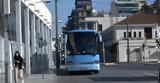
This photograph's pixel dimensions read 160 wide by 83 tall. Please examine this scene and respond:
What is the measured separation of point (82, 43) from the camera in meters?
44.3

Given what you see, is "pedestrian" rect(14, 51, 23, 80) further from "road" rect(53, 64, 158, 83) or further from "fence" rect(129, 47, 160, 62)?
"fence" rect(129, 47, 160, 62)

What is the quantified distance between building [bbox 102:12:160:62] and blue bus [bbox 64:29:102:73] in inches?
2740

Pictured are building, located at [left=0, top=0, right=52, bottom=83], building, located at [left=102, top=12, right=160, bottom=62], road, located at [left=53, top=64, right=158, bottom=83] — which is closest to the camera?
building, located at [left=0, top=0, right=52, bottom=83]

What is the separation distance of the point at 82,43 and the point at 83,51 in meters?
0.66

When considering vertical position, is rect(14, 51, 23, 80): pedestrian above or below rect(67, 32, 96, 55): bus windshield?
below

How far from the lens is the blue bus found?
4406 cm

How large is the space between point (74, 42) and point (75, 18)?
506 ft

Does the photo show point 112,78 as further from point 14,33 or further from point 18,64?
point 18,64

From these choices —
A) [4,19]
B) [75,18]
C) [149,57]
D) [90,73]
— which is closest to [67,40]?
[90,73]

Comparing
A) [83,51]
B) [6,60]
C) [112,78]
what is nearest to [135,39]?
[83,51]

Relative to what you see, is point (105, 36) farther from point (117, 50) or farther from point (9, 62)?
point (9, 62)

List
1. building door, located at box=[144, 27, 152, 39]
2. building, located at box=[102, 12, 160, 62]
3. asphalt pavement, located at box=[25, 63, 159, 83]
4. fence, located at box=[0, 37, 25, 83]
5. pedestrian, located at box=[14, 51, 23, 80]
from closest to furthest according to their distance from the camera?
fence, located at box=[0, 37, 25, 83] → pedestrian, located at box=[14, 51, 23, 80] → asphalt pavement, located at box=[25, 63, 159, 83] → building, located at box=[102, 12, 160, 62] → building door, located at box=[144, 27, 152, 39]

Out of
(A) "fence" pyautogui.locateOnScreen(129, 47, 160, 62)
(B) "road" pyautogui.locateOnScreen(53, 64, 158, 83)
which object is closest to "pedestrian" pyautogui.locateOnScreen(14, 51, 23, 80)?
(B) "road" pyautogui.locateOnScreen(53, 64, 158, 83)

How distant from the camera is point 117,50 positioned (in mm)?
119938
